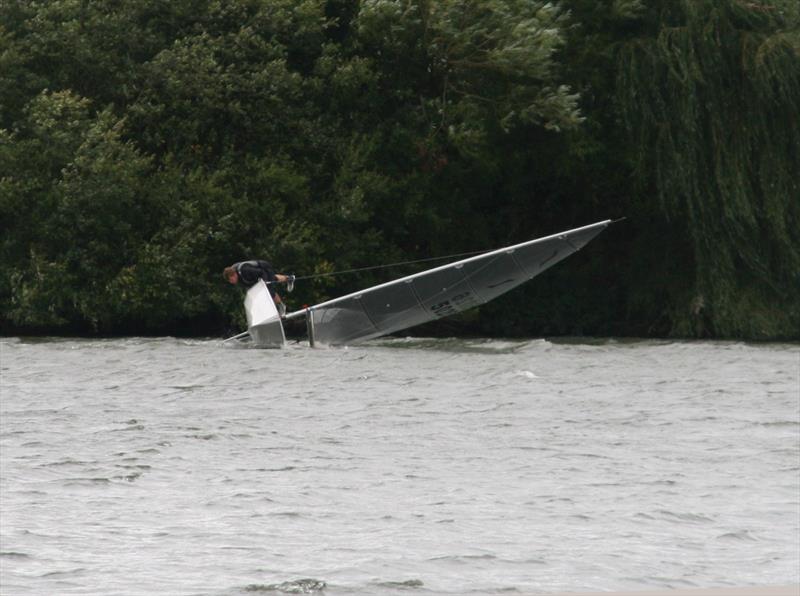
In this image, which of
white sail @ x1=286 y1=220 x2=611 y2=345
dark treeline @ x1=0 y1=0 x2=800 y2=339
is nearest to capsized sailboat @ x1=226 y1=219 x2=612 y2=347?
white sail @ x1=286 y1=220 x2=611 y2=345

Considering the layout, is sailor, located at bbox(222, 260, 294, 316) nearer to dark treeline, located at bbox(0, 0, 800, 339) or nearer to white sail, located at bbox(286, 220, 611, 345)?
white sail, located at bbox(286, 220, 611, 345)

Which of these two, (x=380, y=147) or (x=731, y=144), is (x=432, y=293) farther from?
(x=731, y=144)

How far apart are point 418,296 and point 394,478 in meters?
16.4

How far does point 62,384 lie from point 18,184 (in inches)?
508

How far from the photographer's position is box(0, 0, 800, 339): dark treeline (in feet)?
110

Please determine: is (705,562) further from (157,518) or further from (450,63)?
(450,63)

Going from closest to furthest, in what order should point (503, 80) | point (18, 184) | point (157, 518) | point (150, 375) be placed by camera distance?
point (157, 518)
point (150, 375)
point (18, 184)
point (503, 80)

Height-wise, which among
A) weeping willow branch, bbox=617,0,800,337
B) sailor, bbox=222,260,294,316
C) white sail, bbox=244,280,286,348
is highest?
weeping willow branch, bbox=617,0,800,337

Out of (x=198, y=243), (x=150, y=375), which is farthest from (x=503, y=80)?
(x=150, y=375)

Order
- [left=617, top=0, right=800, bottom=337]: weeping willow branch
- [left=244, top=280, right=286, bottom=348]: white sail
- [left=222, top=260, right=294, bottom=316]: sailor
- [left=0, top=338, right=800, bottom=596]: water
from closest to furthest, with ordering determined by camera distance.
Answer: [left=0, top=338, right=800, bottom=596]: water → [left=244, top=280, right=286, bottom=348]: white sail → [left=222, top=260, right=294, bottom=316]: sailor → [left=617, top=0, right=800, bottom=337]: weeping willow branch

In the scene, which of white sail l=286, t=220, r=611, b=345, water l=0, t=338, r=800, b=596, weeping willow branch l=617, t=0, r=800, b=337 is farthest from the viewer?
weeping willow branch l=617, t=0, r=800, b=337

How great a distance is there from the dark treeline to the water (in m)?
8.00

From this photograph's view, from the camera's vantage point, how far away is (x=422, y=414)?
1928 centimetres

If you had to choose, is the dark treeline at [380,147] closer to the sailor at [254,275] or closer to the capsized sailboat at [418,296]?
the sailor at [254,275]
